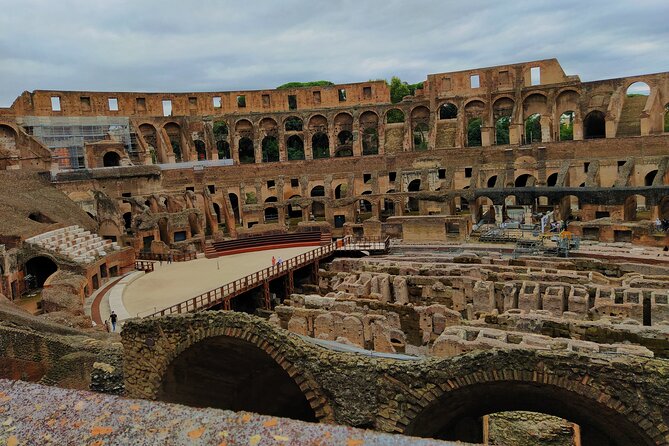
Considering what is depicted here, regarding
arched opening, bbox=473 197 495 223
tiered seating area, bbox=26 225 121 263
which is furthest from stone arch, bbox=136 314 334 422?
arched opening, bbox=473 197 495 223

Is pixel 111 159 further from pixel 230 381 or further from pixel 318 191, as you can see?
pixel 230 381

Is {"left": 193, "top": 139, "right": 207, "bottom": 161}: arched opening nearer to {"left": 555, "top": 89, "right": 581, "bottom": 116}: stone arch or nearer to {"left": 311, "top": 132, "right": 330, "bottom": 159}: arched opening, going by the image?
{"left": 311, "top": 132, "right": 330, "bottom": 159}: arched opening

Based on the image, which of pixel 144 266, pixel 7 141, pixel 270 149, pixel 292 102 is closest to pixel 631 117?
pixel 292 102

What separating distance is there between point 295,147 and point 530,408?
45.4 m

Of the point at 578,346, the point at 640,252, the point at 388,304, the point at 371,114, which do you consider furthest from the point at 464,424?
the point at 371,114

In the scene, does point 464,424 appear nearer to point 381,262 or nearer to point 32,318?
point 32,318

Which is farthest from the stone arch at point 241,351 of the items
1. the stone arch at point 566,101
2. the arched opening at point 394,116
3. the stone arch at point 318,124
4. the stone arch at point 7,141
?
the arched opening at point 394,116

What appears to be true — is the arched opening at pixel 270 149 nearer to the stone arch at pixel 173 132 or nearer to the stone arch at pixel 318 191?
the stone arch at pixel 173 132

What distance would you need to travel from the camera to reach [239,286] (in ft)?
71.5

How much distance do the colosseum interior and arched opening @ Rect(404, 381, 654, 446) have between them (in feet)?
0.24

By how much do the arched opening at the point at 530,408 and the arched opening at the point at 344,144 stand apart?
118 feet

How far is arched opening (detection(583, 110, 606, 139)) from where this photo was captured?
39.2 meters

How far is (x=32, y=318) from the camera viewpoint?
13.7m

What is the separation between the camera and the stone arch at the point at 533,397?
7.31 meters
